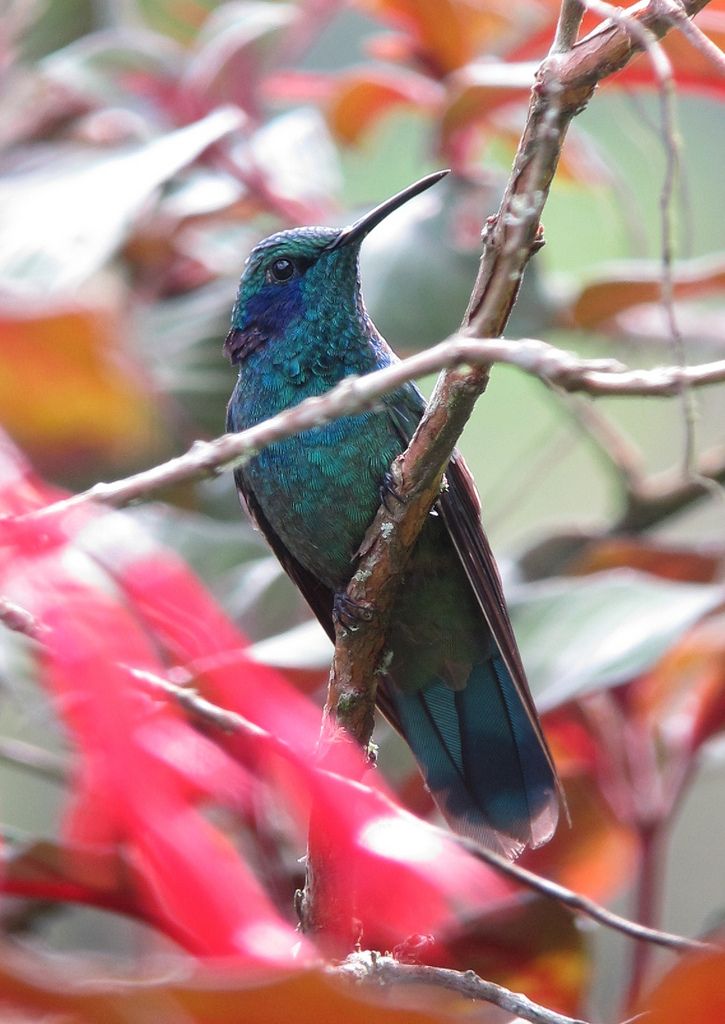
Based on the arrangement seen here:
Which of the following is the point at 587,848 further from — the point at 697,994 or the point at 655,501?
the point at 697,994

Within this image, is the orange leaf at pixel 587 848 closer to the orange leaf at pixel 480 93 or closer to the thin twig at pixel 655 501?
the thin twig at pixel 655 501

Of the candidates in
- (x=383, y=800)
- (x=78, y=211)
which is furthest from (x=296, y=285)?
(x=383, y=800)

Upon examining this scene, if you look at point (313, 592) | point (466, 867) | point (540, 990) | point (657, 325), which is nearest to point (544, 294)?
point (657, 325)

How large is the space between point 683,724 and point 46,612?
1.83 metres

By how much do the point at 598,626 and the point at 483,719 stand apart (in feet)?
1.79

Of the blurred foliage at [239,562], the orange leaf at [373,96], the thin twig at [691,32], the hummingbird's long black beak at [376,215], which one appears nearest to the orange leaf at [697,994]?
the blurred foliage at [239,562]

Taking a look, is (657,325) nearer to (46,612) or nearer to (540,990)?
(540,990)

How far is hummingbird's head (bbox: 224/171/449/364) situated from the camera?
232cm

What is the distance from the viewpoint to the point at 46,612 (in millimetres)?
788

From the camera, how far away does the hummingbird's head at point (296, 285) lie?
7.60 feet

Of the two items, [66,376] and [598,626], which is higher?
[598,626]

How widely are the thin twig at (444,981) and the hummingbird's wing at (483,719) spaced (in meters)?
0.62

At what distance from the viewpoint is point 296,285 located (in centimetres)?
236

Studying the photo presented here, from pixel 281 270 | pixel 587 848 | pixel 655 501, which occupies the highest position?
pixel 281 270
